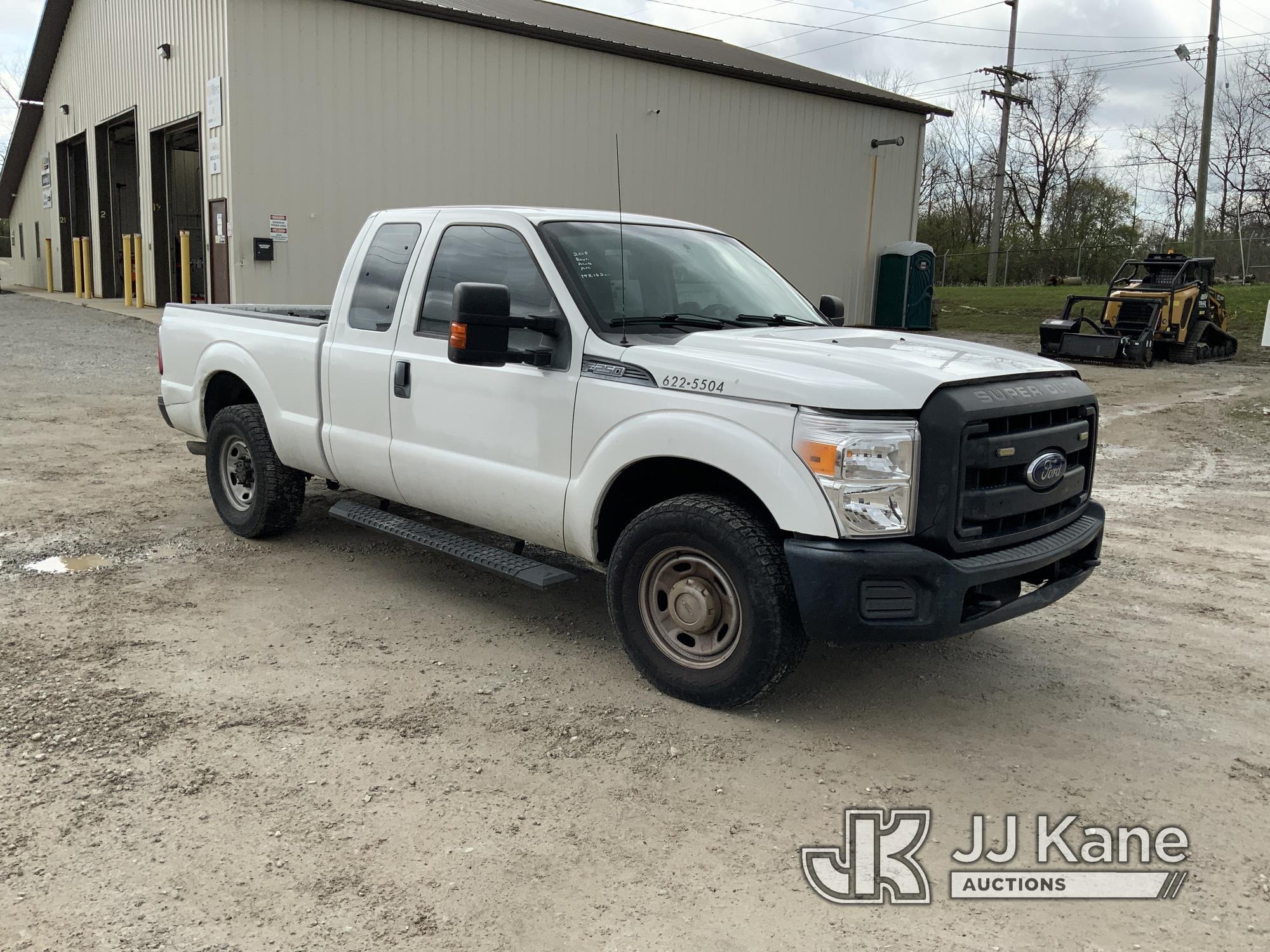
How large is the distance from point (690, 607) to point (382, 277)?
257 cm

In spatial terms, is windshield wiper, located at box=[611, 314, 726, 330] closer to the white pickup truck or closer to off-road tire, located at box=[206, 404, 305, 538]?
the white pickup truck

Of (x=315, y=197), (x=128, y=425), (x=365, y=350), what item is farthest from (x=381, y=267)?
(x=315, y=197)

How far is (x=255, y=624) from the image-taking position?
5.16m

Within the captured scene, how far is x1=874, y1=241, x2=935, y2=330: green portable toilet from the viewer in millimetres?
24969

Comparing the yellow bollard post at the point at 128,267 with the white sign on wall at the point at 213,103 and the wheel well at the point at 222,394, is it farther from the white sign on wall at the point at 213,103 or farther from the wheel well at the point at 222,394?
the wheel well at the point at 222,394

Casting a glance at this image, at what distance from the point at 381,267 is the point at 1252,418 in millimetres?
11207

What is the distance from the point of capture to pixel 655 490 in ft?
15.3

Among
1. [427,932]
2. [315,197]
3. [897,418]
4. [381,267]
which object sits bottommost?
[427,932]

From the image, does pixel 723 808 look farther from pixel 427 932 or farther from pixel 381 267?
pixel 381 267

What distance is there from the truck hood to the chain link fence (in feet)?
116

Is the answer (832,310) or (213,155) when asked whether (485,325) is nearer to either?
(832,310)

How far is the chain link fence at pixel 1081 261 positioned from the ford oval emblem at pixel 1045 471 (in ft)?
116

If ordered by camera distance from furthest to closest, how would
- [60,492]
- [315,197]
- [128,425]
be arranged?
[315,197]
[128,425]
[60,492]

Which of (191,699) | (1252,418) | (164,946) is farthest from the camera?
(1252,418)
